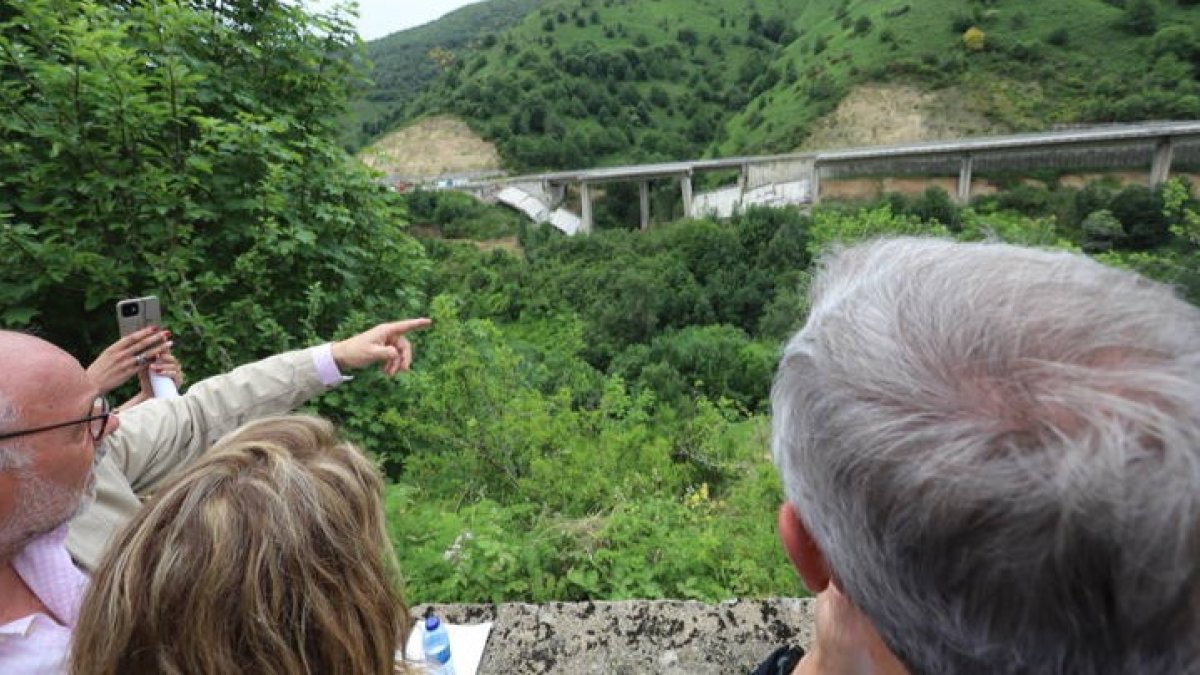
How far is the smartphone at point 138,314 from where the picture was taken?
2904 mm

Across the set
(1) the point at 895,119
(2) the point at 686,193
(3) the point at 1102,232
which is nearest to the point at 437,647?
(3) the point at 1102,232

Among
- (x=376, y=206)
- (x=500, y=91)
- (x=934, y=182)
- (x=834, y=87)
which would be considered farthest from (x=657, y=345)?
(x=500, y=91)

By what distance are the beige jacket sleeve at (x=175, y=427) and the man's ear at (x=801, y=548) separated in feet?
6.27

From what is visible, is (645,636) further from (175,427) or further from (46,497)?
(175,427)

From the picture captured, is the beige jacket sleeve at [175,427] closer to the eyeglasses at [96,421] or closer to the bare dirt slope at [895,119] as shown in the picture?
the eyeglasses at [96,421]

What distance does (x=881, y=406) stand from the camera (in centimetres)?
77

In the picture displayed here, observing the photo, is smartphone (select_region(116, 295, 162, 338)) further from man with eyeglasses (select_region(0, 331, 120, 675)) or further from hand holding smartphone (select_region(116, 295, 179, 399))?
man with eyeglasses (select_region(0, 331, 120, 675))

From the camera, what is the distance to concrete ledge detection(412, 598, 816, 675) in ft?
5.83

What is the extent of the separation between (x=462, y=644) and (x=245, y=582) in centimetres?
101

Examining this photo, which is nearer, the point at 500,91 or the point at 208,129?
the point at 208,129

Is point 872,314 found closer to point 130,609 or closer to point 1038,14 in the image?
point 130,609

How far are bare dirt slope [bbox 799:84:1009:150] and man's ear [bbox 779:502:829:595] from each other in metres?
60.4

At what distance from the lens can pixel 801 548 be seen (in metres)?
1.01

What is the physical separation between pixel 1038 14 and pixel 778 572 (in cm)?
7440
